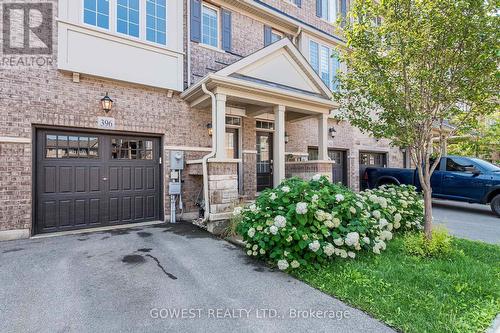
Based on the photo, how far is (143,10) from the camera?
6410 millimetres

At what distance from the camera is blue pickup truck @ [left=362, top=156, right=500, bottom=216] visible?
7648 millimetres

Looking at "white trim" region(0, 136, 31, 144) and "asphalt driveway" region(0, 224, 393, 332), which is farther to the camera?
"white trim" region(0, 136, 31, 144)

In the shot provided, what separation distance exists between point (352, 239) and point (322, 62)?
856cm

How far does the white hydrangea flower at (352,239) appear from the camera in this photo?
357 centimetres

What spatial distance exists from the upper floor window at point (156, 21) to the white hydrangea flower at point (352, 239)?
6.34 m

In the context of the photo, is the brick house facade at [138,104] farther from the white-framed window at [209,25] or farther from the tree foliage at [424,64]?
the tree foliage at [424,64]

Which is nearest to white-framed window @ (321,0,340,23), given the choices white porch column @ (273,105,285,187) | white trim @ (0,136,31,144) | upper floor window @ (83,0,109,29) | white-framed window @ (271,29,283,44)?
white-framed window @ (271,29,283,44)

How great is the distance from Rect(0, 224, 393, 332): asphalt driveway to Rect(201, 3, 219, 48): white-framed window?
594 centimetres

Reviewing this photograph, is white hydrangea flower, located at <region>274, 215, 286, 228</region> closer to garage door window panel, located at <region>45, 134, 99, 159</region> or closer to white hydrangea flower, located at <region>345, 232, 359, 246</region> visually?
white hydrangea flower, located at <region>345, 232, 359, 246</region>

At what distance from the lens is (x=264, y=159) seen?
879 centimetres

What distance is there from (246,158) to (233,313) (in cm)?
583

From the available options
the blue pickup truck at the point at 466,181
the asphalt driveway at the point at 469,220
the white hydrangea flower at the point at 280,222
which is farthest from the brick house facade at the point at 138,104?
the blue pickup truck at the point at 466,181

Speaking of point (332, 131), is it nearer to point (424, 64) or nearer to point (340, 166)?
point (340, 166)

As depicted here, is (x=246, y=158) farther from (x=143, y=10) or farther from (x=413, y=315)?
(x=413, y=315)
